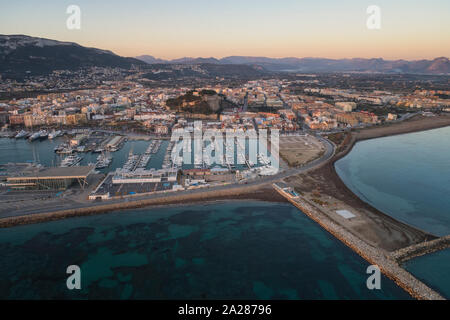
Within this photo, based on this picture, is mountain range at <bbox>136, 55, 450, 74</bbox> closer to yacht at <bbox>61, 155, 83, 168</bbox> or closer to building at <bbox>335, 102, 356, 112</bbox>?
building at <bbox>335, 102, 356, 112</bbox>

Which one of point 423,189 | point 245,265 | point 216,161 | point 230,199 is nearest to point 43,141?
point 216,161

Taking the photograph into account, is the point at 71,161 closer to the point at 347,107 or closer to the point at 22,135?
the point at 22,135

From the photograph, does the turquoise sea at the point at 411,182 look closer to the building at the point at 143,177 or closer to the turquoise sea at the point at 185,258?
the turquoise sea at the point at 185,258

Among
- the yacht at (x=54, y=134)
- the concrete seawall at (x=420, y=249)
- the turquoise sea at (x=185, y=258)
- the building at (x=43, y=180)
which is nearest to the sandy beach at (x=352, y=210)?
the concrete seawall at (x=420, y=249)

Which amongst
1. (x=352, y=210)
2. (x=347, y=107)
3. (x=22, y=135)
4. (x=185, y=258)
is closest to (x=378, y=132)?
(x=347, y=107)

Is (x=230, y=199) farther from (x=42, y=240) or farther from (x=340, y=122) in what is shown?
(x=340, y=122)
